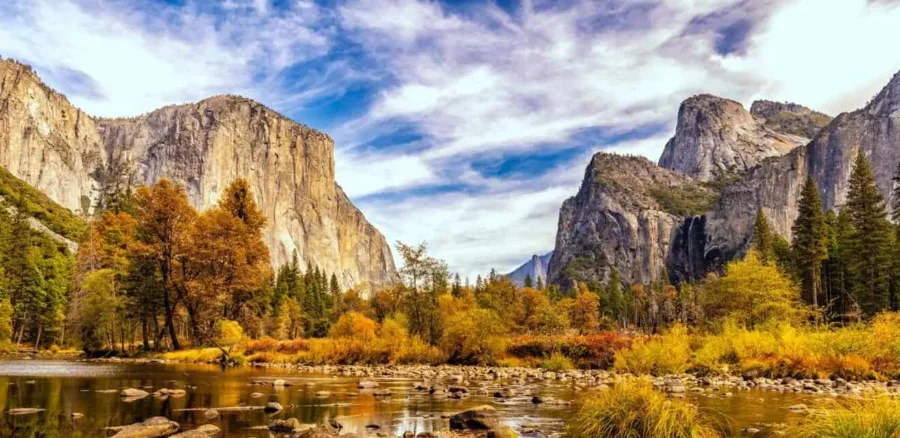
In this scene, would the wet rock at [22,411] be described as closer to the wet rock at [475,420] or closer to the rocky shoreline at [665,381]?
the wet rock at [475,420]

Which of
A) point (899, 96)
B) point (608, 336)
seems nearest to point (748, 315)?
point (608, 336)

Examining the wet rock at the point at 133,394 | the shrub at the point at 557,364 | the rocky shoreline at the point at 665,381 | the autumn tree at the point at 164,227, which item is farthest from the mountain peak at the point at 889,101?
A: the wet rock at the point at 133,394

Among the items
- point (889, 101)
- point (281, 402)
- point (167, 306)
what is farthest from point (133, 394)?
point (889, 101)

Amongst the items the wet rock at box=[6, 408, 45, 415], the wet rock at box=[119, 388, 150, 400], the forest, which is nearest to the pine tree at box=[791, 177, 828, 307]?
the forest

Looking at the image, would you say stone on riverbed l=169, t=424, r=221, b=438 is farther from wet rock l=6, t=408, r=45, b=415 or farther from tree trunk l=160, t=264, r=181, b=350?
tree trunk l=160, t=264, r=181, b=350

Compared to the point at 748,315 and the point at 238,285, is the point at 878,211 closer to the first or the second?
the point at 748,315

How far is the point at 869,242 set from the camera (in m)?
58.3

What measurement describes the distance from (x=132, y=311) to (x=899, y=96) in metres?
221

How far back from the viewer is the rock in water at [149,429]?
29.7ft

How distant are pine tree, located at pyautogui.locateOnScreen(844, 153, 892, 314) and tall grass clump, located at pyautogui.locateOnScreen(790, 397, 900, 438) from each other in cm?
6206

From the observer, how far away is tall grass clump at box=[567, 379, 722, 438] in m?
7.79

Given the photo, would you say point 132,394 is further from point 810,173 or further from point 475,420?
point 810,173

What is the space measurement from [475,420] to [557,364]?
61.3 feet

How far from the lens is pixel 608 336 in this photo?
102ft
